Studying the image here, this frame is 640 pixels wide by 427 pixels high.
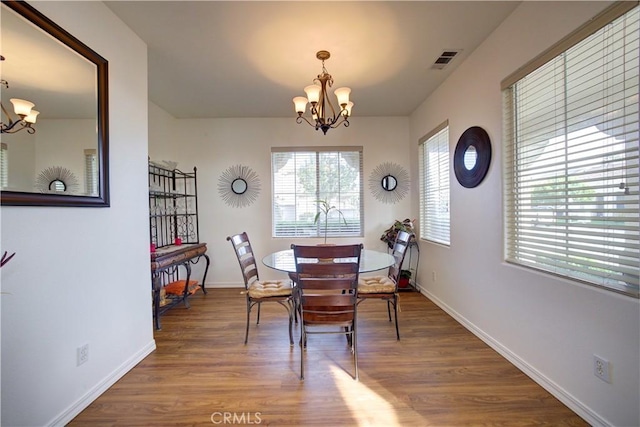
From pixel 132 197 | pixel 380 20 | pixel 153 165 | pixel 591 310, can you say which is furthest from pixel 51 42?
pixel 591 310

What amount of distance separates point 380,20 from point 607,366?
255 cm

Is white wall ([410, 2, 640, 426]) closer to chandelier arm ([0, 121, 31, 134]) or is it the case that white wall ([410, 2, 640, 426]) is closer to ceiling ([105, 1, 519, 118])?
ceiling ([105, 1, 519, 118])

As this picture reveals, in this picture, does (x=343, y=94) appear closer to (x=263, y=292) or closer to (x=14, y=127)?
(x=263, y=292)

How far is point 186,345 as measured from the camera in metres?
2.35

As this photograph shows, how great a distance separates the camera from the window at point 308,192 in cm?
418

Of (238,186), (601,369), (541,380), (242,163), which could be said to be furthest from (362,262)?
(242,163)

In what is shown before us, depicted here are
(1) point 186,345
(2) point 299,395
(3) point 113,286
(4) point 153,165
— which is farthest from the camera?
(4) point 153,165

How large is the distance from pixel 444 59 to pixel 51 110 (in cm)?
305

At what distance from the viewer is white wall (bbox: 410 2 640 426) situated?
4.40ft

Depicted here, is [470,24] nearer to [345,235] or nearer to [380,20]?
[380,20]

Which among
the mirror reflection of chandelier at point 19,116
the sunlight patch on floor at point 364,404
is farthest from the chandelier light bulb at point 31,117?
the sunlight patch on floor at point 364,404

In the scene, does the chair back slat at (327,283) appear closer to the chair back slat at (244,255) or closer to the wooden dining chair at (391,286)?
the wooden dining chair at (391,286)

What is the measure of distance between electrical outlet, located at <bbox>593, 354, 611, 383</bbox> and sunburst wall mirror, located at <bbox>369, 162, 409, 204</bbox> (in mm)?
2914

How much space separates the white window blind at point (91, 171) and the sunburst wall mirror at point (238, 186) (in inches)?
93.2
